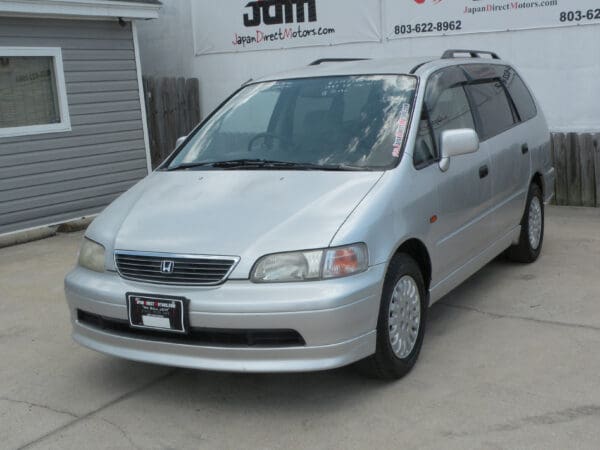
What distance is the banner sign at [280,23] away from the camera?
10.3m

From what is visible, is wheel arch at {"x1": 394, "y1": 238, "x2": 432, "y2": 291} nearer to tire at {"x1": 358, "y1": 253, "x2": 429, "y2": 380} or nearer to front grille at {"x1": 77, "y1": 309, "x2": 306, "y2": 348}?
tire at {"x1": 358, "y1": 253, "x2": 429, "y2": 380}

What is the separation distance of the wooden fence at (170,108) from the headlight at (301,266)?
337 inches

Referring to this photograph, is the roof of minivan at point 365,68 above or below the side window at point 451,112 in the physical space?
above

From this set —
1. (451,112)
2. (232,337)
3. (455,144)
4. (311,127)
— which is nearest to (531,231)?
(451,112)

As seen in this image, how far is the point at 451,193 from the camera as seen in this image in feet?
15.7

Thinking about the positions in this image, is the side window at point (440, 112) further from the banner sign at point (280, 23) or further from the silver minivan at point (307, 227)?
the banner sign at point (280, 23)

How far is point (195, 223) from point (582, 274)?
3650mm

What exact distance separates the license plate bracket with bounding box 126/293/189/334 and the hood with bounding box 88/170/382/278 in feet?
0.85

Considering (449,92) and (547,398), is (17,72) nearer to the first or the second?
(449,92)

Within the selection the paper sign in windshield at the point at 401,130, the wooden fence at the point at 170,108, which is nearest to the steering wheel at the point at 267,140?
the paper sign in windshield at the point at 401,130

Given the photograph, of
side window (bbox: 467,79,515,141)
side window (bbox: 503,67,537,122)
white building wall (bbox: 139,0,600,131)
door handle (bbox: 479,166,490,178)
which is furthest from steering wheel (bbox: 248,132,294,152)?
white building wall (bbox: 139,0,600,131)

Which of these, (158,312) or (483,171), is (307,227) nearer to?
(158,312)

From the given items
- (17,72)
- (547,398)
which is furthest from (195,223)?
(17,72)

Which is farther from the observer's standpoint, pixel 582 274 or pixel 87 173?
pixel 87 173
